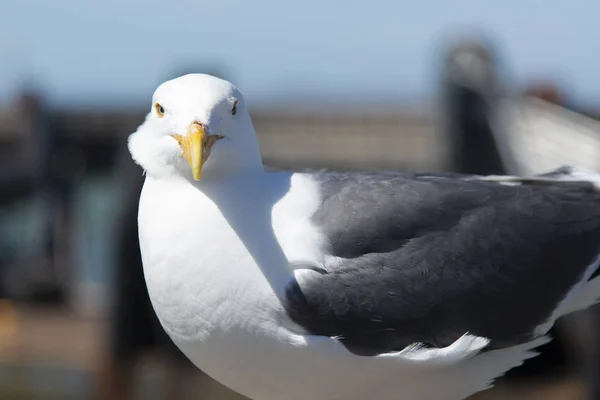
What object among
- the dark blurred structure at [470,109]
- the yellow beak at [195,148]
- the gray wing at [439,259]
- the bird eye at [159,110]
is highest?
the bird eye at [159,110]

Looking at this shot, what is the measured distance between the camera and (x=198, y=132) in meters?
3.73

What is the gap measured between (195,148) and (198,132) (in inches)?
2.6

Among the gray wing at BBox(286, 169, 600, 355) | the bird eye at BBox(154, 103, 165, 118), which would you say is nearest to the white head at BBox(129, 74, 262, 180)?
the bird eye at BBox(154, 103, 165, 118)

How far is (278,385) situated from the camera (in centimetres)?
397

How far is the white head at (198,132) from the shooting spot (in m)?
3.79

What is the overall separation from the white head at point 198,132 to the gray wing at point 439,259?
41 cm

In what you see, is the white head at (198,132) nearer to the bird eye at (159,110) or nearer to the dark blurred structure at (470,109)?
the bird eye at (159,110)

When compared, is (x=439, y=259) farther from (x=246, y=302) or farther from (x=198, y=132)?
(x=198, y=132)

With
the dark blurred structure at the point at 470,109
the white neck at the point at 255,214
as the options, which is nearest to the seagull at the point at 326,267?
the white neck at the point at 255,214

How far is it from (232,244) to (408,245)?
2.49 ft

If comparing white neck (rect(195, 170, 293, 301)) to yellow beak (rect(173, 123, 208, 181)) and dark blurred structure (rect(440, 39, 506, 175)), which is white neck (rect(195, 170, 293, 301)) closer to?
yellow beak (rect(173, 123, 208, 181))

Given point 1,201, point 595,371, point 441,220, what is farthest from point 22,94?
point 441,220

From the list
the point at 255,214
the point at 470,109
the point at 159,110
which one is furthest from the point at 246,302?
the point at 470,109

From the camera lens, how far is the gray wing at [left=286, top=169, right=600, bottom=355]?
4043 millimetres
